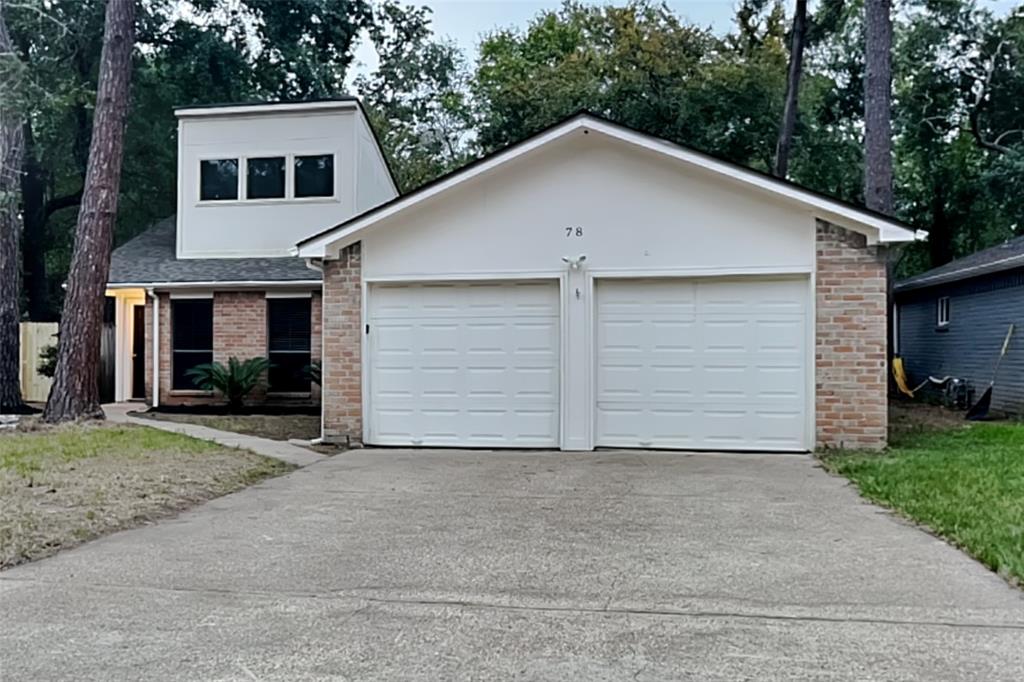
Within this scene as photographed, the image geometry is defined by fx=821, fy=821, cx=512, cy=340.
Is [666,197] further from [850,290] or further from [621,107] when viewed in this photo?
[621,107]

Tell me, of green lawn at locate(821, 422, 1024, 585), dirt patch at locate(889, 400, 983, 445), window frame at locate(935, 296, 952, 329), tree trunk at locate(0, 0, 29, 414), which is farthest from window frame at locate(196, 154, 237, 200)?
window frame at locate(935, 296, 952, 329)

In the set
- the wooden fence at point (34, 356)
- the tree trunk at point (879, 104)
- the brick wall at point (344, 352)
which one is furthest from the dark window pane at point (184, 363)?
the tree trunk at point (879, 104)

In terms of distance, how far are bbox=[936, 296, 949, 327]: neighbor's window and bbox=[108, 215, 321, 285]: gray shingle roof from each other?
515 inches

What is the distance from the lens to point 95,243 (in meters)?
13.0

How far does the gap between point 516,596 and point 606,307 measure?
21.0 feet

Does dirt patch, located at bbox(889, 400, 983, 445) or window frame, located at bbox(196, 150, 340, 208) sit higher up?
window frame, located at bbox(196, 150, 340, 208)

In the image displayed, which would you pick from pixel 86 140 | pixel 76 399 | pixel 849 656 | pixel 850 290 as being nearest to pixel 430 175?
pixel 86 140

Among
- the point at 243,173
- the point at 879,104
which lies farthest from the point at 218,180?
the point at 879,104

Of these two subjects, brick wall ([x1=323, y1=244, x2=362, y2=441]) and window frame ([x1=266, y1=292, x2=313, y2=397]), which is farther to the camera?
window frame ([x1=266, y1=292, x2=313, y2=397])

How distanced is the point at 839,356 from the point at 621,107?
49.6ft

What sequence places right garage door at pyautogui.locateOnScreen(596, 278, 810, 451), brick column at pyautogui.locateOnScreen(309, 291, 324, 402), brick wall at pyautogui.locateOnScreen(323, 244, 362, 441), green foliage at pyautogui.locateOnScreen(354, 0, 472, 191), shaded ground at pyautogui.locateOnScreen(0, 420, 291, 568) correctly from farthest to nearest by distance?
1. green foliage at pyautogui.locateOnScreen(354, 0, 472, 191)
2. brick column at pyautogui.locateOnScreen(309, 291, 324, 402)
3. brick wall at pyautogui.locateOnScreen(323, 244, 362, 441)
4. right garage door at pyautogui.locateOnScreen(596, 278, 810, 451)
5. shaded ground at pyautogui.locateOnScreen(0, 420, 291, 568)

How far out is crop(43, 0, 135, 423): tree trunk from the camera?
1271 centimetres

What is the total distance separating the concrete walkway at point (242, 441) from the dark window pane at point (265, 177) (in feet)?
16.2

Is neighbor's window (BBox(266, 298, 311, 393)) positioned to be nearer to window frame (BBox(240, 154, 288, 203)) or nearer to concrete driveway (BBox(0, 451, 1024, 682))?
window frame (BBox(240, 154, 288, 203))
